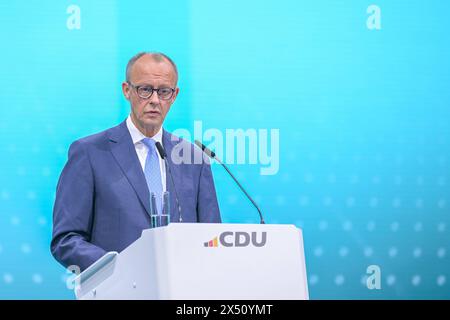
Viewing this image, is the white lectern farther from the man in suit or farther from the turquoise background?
the turquoise background

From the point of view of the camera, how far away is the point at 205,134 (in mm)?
3453

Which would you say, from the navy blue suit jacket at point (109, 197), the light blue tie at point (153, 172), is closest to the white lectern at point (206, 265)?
the navy blue suit jacket at point (109, 197)

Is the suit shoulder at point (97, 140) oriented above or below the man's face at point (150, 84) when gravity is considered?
below

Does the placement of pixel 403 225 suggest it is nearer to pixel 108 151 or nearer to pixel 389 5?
pixel 389 5

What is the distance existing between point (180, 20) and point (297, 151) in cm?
85

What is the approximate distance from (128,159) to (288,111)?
1.00 meters

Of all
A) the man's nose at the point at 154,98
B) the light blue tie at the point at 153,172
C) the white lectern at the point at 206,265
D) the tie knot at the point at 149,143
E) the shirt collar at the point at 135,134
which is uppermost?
the man's nose at the point at 154,98

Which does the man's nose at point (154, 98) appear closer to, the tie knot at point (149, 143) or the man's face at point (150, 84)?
the man's face at point (150, 84)

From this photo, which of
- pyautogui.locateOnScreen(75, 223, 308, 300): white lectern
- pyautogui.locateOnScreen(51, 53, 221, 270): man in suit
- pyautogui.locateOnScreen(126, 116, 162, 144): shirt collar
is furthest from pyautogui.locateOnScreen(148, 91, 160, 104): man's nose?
pyautogui.locateOnScreen(75, 223, 308, 300): white lectern

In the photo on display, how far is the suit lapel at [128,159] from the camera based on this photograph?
2.81 meters

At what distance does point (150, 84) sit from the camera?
2.86 metres

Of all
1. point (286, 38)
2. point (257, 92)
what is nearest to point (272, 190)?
point (257, 92)

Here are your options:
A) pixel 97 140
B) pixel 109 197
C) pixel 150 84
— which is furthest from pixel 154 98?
pixel 109 197

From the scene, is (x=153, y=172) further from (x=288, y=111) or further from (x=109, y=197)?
(x=288, y=111)
